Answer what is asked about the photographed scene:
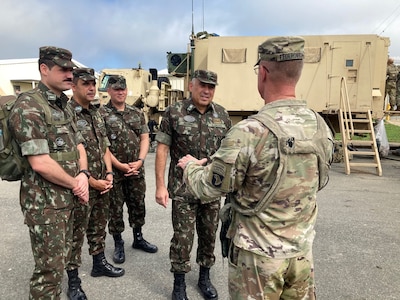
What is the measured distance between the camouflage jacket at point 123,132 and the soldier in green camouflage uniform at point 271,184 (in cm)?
216

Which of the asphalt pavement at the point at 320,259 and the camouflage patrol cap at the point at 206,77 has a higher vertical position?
the camouflage patrol cap at the point at 206,77

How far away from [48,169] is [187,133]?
1.12 meters

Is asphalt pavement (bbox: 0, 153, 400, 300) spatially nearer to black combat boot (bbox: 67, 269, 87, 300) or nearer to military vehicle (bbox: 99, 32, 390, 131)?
black combat boot (bbox: 67, 269, 87, 300)

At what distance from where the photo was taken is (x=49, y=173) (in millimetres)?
2109

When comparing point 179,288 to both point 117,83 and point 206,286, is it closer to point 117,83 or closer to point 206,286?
point 206,286

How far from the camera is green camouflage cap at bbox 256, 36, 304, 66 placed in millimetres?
1475

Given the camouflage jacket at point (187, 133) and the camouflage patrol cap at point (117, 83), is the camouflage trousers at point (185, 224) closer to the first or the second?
the camouflage jacket at point (187, 133)

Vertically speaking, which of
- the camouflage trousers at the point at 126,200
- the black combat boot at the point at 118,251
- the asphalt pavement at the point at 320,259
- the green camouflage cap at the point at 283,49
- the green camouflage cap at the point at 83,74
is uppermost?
the green camouflage cap at the point at 83,74

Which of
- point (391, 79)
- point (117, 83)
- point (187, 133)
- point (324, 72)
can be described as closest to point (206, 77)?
point (187, 133)

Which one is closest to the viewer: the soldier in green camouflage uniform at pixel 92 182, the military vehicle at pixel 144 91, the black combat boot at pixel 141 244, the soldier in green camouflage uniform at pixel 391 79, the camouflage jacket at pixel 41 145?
the camouflage jacket at pixel 41 145

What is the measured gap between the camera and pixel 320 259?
3.47m

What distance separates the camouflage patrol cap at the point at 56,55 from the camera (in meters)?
2.23

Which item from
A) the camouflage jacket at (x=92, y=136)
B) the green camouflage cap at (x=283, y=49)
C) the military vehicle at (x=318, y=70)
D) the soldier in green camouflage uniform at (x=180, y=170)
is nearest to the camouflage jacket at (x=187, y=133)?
the soldier in green camouflage uniform at (x=180, y=170)

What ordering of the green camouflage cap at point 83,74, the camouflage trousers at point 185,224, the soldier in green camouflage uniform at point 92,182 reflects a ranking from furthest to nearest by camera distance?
1. the green camouflage cap at point 83,74
2. the soldier in green camouflage uniform at point 92,182
3. the camouflage trousers at point 185,224
